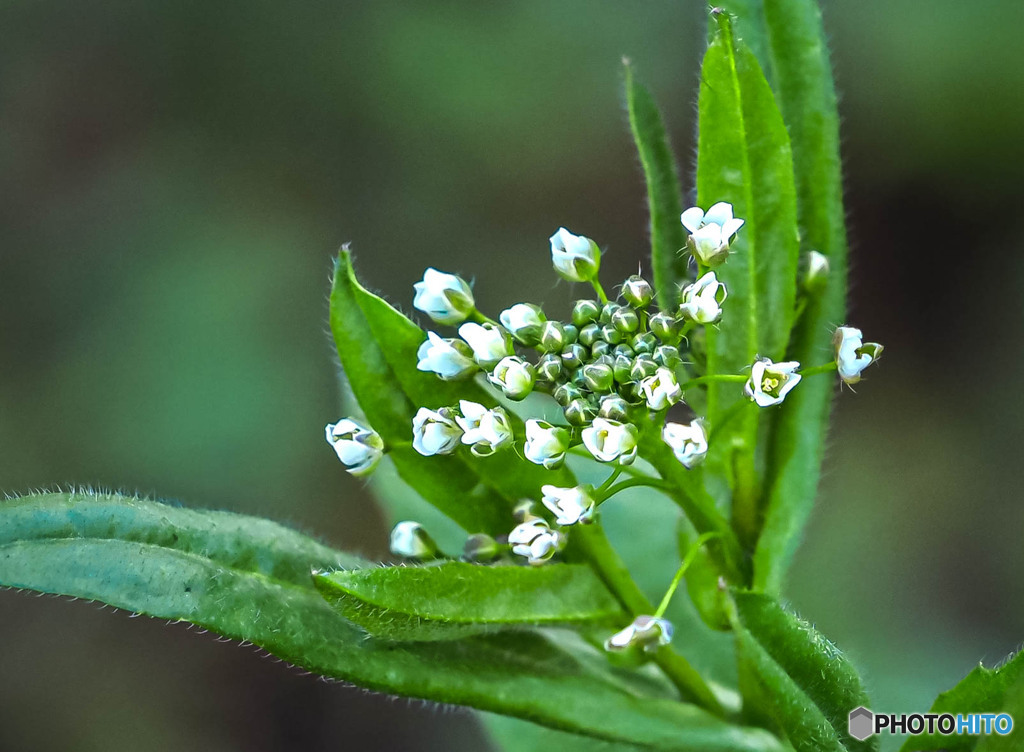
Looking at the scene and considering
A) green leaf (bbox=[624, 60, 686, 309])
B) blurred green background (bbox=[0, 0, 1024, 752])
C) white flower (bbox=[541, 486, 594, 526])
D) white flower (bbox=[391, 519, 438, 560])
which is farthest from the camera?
blurred green background (bbox=[0, 0, 1024, 752])

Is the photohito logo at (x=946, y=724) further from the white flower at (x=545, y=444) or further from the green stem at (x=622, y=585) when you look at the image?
the white flower at (x=545, y=444)

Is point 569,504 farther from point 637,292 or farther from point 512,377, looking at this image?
point 637,292

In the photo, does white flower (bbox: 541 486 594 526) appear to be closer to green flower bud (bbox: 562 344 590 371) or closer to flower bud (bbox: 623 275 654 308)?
green flower bud (bbox: 562 344 590 371)

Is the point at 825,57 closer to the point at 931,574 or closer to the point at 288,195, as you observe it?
the point at 931,574

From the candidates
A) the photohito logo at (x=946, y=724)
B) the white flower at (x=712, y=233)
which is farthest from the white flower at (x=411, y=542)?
the photohito logo at (x=946, y=724)

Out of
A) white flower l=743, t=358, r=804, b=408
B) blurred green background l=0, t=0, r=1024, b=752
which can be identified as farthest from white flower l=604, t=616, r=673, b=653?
blurred green background l=0, t=0, r=1024, b=752

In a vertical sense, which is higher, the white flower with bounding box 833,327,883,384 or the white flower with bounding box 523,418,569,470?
the white flower with bounding box 833,327,883,384

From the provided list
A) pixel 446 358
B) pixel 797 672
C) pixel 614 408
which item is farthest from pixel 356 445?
pixel 797 672
